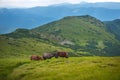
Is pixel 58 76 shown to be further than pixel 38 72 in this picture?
No

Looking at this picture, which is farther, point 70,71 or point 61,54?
point 61,54

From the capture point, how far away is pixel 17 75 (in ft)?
250

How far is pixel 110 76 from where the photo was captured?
187ft

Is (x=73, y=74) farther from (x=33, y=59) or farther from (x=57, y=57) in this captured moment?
(x=33, y=59)

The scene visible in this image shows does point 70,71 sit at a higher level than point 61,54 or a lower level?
lower

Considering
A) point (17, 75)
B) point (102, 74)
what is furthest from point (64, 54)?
point (102, 74)

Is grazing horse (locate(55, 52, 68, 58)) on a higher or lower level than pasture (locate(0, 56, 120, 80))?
higher

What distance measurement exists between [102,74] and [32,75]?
20574mm

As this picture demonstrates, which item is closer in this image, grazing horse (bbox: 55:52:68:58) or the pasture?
the pasture

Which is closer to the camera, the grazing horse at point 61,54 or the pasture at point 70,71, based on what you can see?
the pasture at point 70,71

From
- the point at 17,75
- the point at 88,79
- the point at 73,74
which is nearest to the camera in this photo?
the point at 88,79

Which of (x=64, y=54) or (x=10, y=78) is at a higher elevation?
(x=64, y=54)

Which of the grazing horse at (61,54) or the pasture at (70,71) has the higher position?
the grazing horse at (61,54)

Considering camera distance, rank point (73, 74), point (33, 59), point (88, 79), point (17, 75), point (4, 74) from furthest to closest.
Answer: point (33, 59), point (4, 74), point (17, 75), point (73, 74), point (88, 79)
